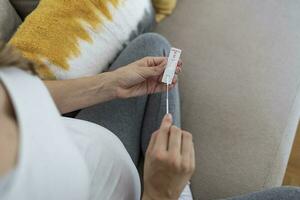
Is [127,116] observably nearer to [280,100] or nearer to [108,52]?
[108,52]

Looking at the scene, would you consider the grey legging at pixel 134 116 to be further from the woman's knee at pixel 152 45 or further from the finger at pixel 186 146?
the finger at pixel 186 146

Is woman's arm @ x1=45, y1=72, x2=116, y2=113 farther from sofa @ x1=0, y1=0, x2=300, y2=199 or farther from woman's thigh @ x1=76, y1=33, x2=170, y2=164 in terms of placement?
sofa @ x1=0, y1=0, x2=300, y2=199

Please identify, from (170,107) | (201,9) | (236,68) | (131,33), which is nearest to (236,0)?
(201,9)

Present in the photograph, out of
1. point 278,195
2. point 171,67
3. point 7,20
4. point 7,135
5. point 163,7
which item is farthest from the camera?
point 163,7

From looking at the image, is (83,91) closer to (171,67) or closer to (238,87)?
(171,67)

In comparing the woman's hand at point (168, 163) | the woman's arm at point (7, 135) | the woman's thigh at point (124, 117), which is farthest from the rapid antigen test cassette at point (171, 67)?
the woman's arm at point (7, 135)

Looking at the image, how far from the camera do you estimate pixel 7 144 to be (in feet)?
1.65

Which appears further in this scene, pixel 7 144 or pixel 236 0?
pixel 236 0

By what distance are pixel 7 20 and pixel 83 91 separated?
325mm

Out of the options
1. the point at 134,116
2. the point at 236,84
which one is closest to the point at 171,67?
the point at 134,116

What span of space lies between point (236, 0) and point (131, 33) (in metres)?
0.40

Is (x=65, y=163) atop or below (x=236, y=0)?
below

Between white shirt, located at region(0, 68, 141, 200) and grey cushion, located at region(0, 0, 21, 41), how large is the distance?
41 centimetres

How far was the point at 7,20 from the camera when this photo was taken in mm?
973
